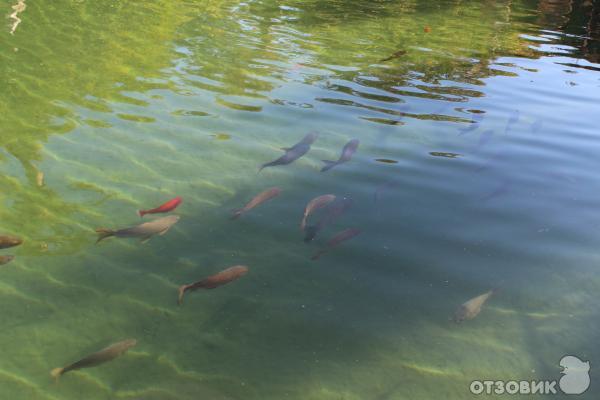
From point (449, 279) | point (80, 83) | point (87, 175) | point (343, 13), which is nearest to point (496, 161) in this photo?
point (449, 279)

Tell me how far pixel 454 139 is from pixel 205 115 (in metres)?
2.30

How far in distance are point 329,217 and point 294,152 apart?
877 millimetres

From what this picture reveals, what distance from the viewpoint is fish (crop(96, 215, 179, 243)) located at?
9.82 ft

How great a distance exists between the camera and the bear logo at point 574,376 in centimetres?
223

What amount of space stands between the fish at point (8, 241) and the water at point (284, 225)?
0.17ft

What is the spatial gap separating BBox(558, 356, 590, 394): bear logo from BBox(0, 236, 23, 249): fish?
9.23ft

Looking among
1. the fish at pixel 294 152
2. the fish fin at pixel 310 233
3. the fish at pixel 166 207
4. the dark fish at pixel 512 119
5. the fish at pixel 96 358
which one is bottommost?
the fish at pixel 96 358

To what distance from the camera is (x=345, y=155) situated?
411 cm

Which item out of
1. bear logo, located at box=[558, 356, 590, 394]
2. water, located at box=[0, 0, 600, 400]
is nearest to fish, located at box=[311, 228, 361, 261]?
water, located at box=[0, 0, 600, 400]

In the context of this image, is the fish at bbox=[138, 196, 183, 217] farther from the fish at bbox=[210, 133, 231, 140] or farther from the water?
the fish at bbox=[210, 133, 231, 140]

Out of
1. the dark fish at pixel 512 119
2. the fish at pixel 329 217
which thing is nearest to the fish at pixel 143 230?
the fish at pixel 329 217

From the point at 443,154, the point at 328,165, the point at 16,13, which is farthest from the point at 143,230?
the point at 16,13

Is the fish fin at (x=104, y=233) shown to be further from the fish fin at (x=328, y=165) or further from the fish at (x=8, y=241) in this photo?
the fish fin at (x=328, y=165)

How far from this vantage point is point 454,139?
475 cm
